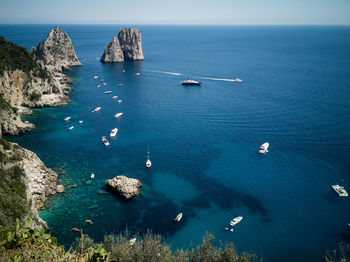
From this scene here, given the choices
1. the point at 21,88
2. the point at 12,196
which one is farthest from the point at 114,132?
the point at 12,196

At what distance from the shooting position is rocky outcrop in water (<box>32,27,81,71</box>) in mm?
134500

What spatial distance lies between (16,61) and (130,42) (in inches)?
3804

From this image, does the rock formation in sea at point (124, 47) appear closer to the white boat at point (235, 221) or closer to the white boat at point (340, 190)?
the white boat at point (340, 190)

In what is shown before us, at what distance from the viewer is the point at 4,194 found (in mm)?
34125

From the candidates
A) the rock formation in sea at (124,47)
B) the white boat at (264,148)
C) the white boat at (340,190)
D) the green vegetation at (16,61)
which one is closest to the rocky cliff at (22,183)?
the green vegetation at (16,61)

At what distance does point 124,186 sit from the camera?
47375 mm

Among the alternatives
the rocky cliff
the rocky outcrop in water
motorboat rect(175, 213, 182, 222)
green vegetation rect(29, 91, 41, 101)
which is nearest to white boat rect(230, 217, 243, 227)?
motorboat rect(175, 213, 182, 222)

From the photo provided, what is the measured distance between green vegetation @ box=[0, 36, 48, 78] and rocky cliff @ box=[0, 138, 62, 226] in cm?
3880

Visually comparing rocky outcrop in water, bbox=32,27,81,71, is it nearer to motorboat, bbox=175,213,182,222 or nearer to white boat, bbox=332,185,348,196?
motorboat, bbox=175,213,182,222

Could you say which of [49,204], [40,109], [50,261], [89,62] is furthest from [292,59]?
[50,261]

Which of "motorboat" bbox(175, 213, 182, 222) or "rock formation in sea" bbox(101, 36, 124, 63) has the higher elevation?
"rock formation in sea" bbox(101, 36, 124, 63)

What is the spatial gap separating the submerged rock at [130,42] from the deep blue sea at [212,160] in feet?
188

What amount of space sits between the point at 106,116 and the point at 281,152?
53.9 meters

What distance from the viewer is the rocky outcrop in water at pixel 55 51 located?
13450 centimetres
